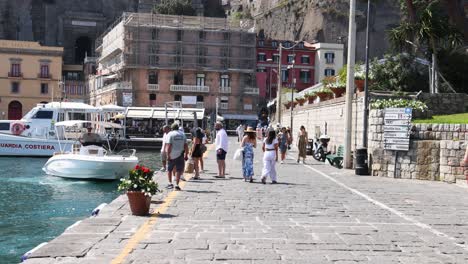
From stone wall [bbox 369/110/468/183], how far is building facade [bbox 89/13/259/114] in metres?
55.5

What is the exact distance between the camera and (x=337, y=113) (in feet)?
92.5

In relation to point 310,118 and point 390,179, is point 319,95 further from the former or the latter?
point 390,179

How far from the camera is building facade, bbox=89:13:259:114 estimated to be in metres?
75.2

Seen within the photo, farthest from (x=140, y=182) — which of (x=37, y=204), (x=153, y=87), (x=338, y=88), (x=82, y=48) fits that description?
(x=82, y=48)

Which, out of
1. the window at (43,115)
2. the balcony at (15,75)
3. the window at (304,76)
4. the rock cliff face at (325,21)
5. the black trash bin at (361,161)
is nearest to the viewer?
the black trash bin at (361,161)

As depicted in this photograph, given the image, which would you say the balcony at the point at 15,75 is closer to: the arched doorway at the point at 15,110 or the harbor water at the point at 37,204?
the arched doorway at the point at 15,110

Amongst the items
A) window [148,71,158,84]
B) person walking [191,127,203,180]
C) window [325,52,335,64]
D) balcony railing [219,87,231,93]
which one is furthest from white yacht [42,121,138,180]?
window [325,52,335,64]

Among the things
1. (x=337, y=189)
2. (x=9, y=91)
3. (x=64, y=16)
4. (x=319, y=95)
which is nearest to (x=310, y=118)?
(x=319, y=95)

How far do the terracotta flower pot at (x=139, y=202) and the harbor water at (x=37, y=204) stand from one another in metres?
2.38

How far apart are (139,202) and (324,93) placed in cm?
2215

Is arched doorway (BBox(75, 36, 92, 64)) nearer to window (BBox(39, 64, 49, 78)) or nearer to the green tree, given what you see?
the green tree

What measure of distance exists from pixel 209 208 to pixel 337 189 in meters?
5.16

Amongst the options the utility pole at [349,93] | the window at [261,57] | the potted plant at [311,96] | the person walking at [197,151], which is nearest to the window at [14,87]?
the window at [261,57]

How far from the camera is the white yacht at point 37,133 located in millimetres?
41000
